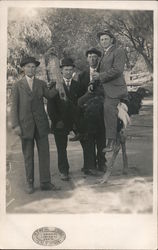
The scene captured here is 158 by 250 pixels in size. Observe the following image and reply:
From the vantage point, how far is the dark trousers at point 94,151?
2742mm

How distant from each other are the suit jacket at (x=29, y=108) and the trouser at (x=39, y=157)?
3 centimetres

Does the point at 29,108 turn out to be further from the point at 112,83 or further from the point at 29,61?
the point at 112,83

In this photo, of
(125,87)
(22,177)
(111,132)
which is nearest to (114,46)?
(125,87)

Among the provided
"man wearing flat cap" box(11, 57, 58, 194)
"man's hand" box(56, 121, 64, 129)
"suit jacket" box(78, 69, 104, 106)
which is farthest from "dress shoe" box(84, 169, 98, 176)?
"suit jacket" box(78, 69, 104, 106)

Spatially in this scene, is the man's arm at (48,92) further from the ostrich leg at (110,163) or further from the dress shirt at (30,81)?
the ostrich leg at (110,163)

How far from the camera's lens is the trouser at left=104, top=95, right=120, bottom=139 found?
9.04ft

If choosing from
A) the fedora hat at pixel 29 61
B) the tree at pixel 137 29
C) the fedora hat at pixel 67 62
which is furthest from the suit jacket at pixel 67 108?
the tree at pixel 137 29

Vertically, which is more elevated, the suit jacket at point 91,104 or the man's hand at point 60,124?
the suit jacket at point 91,104

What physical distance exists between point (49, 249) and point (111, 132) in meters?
0.83

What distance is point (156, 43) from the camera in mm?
2814

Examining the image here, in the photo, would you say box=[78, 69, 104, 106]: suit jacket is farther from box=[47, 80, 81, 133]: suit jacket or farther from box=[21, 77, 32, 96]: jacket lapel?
box=[21, 77, 32, 96]: jacket lapel

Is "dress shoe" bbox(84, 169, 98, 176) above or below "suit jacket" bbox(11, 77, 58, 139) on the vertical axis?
below

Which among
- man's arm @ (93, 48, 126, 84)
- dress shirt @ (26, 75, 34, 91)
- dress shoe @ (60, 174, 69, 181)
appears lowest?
dress shoe @ (60, 174, 69, 181)

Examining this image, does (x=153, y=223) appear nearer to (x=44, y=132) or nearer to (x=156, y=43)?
(x=44, y=132)
